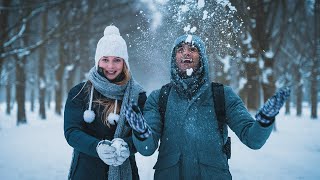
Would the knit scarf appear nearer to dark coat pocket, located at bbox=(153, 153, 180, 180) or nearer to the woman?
the woman

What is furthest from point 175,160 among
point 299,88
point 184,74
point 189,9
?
point 299,88

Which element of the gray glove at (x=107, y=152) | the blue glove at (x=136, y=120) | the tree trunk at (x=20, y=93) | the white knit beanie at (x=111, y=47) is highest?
the tree trunk at (x=20, y=93)

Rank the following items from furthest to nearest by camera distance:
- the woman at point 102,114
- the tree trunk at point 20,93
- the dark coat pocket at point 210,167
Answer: the tree trunk at point 20,93, the woman at point 102,114, the dark coat pocket at point 210,167

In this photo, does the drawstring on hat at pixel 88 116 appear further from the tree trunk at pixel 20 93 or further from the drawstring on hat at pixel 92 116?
the tree trunk at pixel 20 93

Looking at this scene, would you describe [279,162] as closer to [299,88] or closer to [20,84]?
[20,84]

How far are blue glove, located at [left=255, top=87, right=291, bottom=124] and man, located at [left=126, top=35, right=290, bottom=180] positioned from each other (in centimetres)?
19

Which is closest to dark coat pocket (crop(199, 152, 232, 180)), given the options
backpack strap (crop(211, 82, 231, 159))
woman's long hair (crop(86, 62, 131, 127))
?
backpack strap (crop(211, 82, 231, 159))

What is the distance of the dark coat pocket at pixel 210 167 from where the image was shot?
7.09 feet

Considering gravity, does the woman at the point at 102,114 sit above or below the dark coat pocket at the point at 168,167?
above


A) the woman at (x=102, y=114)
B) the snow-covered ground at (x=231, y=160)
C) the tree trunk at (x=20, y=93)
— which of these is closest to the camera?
the woman at (x=102, y=114)

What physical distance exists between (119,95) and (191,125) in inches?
27.4

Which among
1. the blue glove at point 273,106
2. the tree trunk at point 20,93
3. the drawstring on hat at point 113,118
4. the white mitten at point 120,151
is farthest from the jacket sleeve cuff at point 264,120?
the tree trunk at point 20,93

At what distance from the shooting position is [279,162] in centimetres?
702

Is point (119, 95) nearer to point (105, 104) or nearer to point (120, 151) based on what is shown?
point (105, 104)
